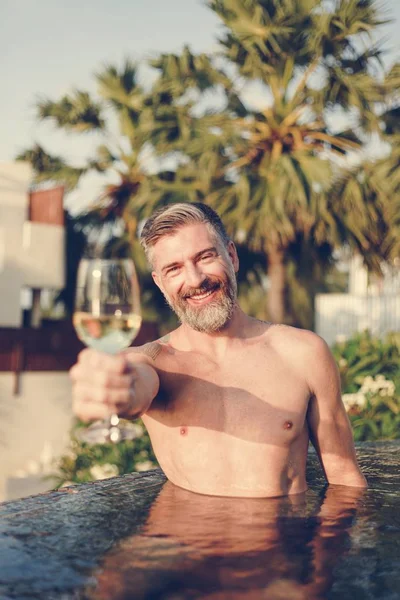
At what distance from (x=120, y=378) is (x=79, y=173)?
1205cm

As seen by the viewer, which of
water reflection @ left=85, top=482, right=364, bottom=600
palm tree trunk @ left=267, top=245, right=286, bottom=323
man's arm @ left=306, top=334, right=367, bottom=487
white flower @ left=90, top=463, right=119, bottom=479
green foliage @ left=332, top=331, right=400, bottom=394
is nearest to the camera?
water reflection @ left=85, top=482, right=364, bottom=600

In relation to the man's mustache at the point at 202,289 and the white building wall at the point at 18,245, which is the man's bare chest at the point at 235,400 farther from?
the white building wall at the point at 18,245

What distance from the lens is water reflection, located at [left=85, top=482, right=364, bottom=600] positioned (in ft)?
4.15

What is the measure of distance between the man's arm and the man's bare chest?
0.15 ft

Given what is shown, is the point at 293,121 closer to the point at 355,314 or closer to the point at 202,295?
the point at 355,314

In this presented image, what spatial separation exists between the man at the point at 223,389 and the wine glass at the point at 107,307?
0.09 m

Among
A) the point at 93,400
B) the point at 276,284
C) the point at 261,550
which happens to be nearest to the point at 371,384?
the point at 276,284

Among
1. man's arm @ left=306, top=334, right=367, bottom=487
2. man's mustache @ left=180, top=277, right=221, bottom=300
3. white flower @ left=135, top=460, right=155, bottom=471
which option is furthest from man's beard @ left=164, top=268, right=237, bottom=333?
white flower @ left=135, top=460, right=155, bottom=471

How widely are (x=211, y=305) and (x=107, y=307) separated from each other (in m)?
0.30

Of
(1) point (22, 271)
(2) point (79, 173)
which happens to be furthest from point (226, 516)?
(2) point (79, 173)

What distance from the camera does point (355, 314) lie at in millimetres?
14359

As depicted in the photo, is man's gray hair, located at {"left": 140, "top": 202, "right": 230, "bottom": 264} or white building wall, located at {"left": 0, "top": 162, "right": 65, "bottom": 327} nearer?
man's gray hair, located at {"left": 140, "top": 202, "right": 230, "bottom": 264}

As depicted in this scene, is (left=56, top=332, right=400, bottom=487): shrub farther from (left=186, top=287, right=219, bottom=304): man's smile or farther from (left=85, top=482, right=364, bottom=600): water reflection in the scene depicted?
(left=85, top=482, right=364, bottom=600): water reflection

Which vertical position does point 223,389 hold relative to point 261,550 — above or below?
above
